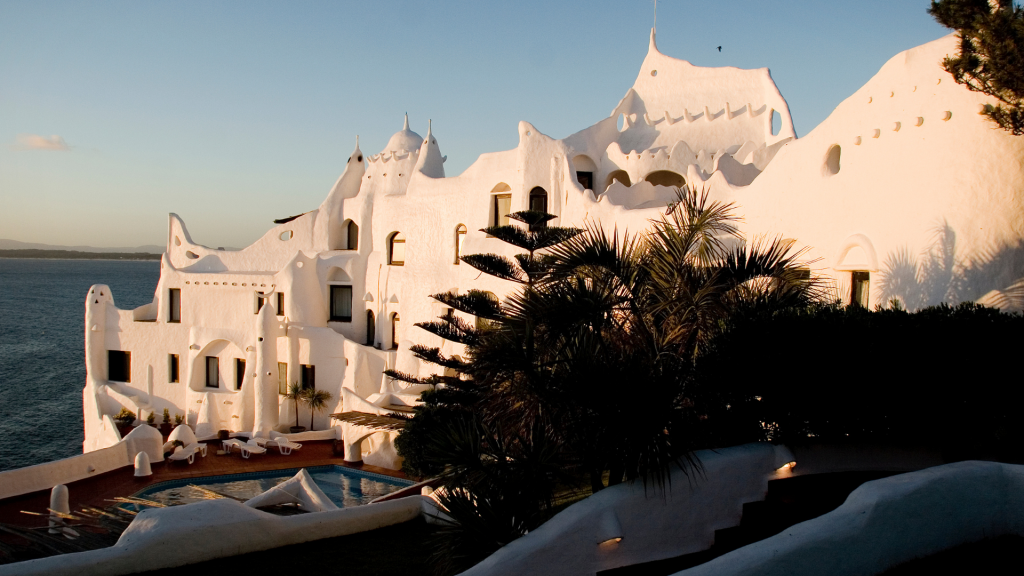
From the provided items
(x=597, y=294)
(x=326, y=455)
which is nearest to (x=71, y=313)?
(x=326, y=455)

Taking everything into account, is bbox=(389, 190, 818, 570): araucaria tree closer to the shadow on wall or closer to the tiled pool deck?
the shadow on wall

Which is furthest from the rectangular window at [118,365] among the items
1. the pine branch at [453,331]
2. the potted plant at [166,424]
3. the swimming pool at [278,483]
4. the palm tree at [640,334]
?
the palm tree at [640,334]

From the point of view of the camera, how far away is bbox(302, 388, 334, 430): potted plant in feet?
77.5

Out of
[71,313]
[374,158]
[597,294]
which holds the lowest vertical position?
[71,313]

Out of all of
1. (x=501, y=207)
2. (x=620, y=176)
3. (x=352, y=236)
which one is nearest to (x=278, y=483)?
(x=501, y=207)

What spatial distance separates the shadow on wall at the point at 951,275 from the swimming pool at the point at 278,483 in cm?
1057

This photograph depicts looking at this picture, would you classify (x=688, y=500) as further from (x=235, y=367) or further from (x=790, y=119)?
(x=235, y=367)

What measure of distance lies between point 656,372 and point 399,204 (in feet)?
62.2

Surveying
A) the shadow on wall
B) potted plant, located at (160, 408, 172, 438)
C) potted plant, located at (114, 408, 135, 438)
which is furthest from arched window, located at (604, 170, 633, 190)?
potted plant, located at (114, 408, 135, 438)

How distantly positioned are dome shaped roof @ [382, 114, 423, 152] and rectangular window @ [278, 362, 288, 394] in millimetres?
8069

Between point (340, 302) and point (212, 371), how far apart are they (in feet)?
15.6

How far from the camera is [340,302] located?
25641mm

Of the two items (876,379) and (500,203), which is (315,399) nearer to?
(500,203)

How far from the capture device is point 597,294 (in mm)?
6777
